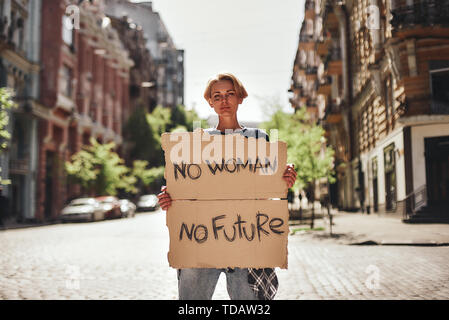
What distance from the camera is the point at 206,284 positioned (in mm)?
3014

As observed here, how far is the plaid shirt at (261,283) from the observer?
118 inches

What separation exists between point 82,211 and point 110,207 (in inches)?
154

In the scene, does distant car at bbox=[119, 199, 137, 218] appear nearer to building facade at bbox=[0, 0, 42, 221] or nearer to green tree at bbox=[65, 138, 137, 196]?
green tree at bbox=[65, 138, 137, 196]

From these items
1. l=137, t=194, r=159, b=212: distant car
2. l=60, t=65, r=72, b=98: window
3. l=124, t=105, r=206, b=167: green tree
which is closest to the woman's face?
l=60, t=65, r=72, b=98: window

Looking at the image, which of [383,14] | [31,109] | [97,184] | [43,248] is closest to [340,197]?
[97,184]

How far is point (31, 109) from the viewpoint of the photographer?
28828 millimetres

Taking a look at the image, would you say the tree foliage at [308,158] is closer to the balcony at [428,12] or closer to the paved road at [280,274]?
the paved road at [280,274]

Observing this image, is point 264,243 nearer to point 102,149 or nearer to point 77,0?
point 102,149

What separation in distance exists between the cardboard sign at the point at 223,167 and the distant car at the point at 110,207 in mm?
28338

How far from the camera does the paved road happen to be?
4.04 metres

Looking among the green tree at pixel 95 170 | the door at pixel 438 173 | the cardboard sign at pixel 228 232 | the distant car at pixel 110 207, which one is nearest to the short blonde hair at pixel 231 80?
the cardboard sign at pixel 228 232

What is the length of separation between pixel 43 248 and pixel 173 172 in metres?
10.5

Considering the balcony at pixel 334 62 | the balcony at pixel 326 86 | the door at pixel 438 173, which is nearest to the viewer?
the door at pixel 438 173

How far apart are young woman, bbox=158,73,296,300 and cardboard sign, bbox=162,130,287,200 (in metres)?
0.09
